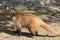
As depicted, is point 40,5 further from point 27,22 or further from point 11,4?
point 27,22

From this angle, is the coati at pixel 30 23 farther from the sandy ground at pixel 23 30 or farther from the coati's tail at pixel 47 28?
the sandy ground at pixel 23 30

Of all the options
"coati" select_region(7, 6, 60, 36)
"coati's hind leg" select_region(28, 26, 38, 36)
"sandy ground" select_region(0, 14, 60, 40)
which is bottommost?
"sandy ground" select_region(0, 14, 60, 40)

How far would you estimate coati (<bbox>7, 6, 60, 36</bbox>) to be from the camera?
Result: 7316mm

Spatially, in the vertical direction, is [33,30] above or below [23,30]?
above

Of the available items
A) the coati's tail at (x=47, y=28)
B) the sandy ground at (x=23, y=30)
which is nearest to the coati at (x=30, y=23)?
the coati's tail at (x=47, y=28)

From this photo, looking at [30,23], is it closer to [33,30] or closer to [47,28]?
[33,30]

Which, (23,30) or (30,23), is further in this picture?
(23,30)

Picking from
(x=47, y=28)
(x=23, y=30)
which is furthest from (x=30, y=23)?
(x=23, y=30)

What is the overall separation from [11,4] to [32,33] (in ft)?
13.1

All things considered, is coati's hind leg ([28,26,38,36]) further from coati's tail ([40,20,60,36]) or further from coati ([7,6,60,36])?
coati's tail ([40,20,60,36])

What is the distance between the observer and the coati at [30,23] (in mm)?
7316

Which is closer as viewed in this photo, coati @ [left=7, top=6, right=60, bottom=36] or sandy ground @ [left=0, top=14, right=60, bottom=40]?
coati @ [left=7, top=6, right=60, bottom=36]

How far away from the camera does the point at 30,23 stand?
24.1 feet

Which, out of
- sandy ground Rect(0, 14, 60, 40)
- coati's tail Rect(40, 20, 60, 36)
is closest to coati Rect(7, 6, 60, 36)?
coati's tail Rect(40, 20, 60, 36)
